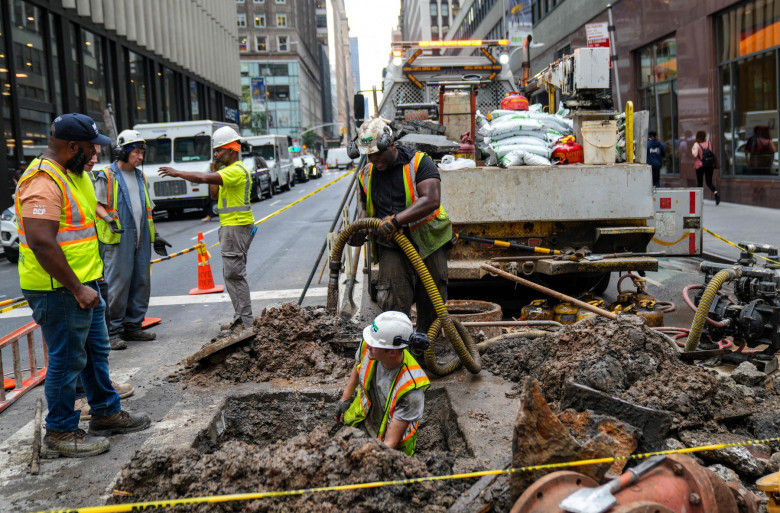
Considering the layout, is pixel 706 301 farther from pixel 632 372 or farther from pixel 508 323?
pixel 508 323

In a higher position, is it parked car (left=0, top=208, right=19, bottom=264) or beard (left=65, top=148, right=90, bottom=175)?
beard (left=65, top=148, right=90, bottom=175)

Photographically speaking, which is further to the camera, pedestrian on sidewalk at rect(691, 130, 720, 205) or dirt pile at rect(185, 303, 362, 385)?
pedestrian on sidewalk at rect(691, 130, 720, 205)

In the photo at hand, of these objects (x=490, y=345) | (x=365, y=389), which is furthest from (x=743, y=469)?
(x=490, y=345)

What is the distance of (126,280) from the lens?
7.30m

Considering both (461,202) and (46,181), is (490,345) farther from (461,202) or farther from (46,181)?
(46,181)

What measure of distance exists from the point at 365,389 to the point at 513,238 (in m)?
3.51

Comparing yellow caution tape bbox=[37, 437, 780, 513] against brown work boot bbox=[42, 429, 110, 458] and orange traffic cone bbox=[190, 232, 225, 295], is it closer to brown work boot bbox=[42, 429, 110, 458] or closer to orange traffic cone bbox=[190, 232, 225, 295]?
brown work boot bbox=[42, 429, 110, 458]

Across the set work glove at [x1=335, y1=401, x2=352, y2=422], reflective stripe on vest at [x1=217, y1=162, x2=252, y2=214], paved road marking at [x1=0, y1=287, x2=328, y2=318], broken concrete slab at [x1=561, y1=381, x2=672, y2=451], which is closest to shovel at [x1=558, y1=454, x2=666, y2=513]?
broken concrete slab at [x1=561, y1=381, x2=672, y2=451]

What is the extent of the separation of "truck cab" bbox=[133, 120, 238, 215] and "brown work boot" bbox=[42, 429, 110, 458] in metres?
18.5

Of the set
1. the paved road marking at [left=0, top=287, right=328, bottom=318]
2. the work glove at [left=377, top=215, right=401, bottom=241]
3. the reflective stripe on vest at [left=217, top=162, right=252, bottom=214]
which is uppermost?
the reflective stripe on vest at [left=217, top=162, right=252, bottom=214]

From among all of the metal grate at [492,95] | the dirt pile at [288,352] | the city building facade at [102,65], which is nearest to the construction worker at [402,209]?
the dirt pile at [288,352]

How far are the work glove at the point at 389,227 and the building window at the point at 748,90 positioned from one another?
1429 cm

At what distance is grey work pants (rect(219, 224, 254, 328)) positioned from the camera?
7.06m

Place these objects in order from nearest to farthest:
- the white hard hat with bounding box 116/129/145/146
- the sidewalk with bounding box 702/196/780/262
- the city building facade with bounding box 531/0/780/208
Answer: the white hard hat with bounding box 116/129/145/146, the sidewalk with bounding box 702/196/780/262, the city building facade with bounding box 531/0/780/208
